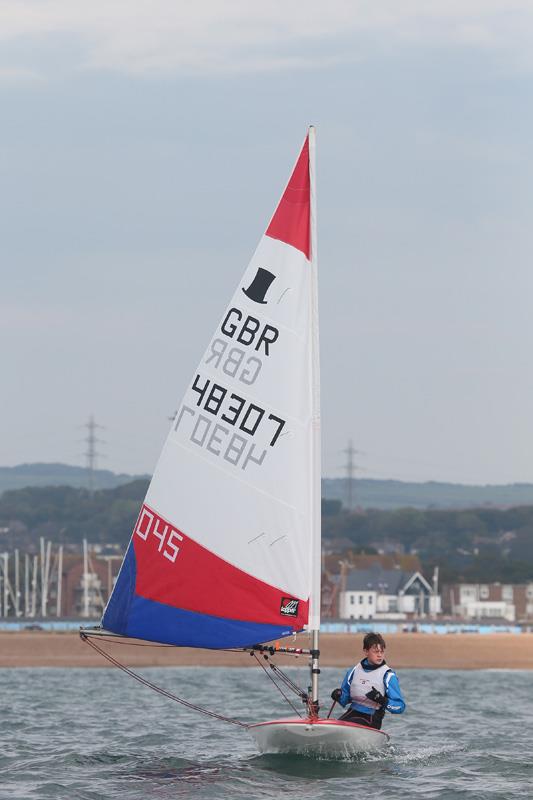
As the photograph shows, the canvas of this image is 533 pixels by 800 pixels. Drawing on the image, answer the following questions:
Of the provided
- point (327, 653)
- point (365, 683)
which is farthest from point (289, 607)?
point (327, 653)

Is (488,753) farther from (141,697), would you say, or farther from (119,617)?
(141,697)

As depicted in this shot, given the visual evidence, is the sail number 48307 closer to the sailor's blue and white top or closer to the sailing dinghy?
the sailing dinghy

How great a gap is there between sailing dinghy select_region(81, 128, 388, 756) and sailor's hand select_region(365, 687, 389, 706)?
1.07 meters

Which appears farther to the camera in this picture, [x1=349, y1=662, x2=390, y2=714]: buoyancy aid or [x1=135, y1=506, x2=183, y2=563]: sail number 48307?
[x1=135, y1=506, x2=183, y2=563]: sail number 48307

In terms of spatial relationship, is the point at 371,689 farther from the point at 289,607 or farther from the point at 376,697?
the point at 289,607

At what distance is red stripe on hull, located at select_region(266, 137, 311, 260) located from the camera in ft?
68.3

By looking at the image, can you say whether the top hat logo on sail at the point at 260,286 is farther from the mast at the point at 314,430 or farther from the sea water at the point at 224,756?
the sea water at the point at 224,756

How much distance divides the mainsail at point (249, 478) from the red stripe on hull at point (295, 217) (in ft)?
0.04

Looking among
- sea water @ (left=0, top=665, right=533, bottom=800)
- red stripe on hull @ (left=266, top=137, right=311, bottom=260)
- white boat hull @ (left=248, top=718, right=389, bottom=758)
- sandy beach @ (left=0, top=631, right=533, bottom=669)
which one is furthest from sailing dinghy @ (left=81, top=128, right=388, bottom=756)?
sandy beach @ (left=0, top=631, right=533, bottom=669)

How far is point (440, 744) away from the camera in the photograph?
24.5 metres

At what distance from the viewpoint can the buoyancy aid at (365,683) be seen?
1978 cm

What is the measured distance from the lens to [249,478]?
68.0ft

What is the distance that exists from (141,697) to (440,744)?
17.3 m

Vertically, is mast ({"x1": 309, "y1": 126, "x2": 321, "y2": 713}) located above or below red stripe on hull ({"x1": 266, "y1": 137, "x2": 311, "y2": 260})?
below
